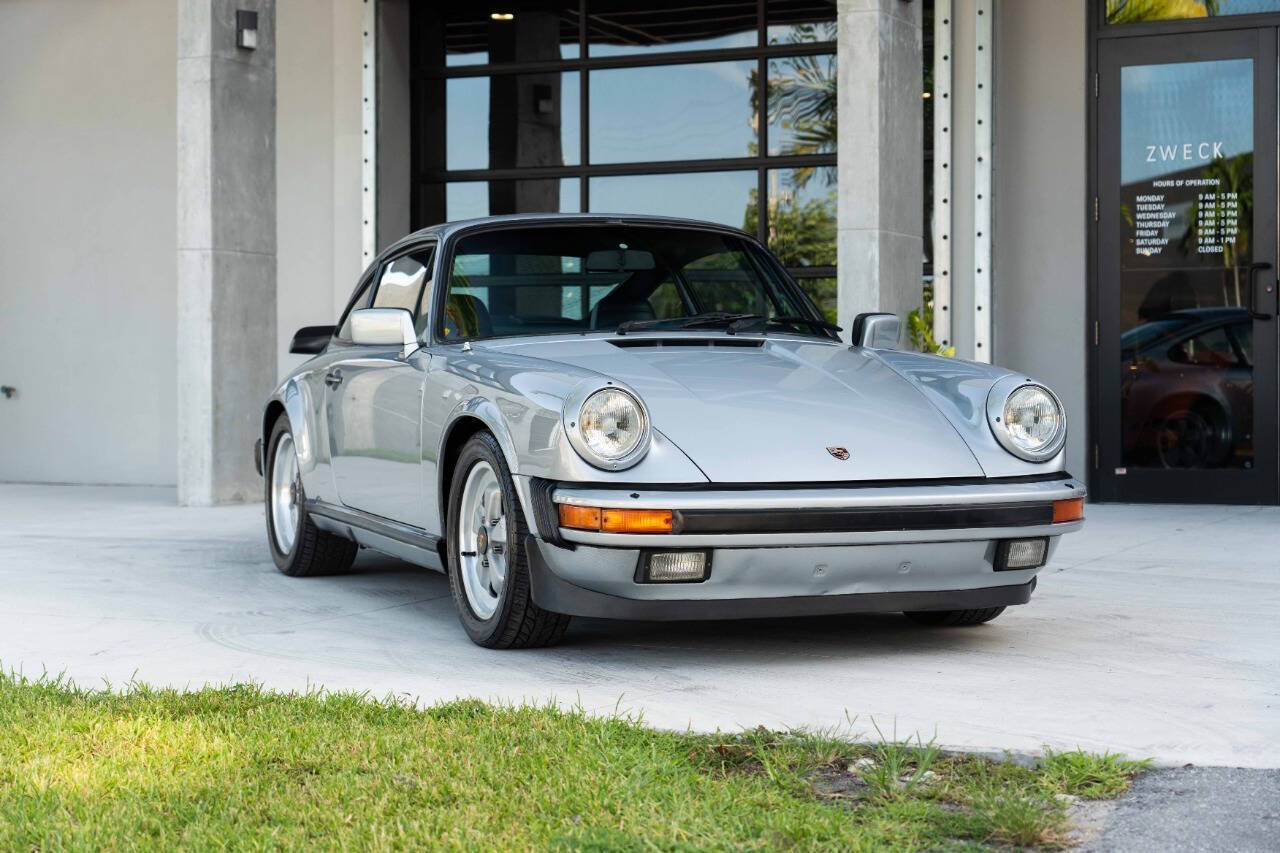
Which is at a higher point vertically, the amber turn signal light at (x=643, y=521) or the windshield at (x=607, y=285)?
the windshield at (x=607, y=285)

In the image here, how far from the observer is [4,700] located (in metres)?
4.34

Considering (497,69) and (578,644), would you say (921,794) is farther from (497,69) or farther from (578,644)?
(497,69)

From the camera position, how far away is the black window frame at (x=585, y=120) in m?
11.6

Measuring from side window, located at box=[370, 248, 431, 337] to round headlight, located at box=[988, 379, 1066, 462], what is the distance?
2.06 metres

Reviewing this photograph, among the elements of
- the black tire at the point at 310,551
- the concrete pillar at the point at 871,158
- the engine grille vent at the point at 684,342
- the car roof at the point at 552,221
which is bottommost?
the black tire at the point at 310,551

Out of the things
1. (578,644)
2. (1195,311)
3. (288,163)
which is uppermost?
(288,163)

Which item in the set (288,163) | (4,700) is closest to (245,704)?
(4,700)

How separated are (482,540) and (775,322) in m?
1.41

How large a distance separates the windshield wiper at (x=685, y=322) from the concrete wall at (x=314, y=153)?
22.8ft

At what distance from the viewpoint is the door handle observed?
32.6 ft

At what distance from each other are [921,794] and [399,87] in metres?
10.1

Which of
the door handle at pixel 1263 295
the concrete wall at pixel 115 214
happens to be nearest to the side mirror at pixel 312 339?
the concrete wall at pixel 115 214

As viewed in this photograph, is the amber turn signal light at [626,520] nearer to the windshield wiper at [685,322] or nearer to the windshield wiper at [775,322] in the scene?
the windshield wiper at [685,322]

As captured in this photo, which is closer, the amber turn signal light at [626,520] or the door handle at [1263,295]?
the amber turn signal light at [626,520]
